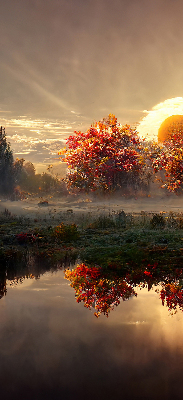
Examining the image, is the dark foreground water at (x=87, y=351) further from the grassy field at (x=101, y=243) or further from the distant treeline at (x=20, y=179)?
the distant treeline at (x=20, y=179)

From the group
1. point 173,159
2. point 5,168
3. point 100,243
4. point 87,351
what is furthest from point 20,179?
point 87,351

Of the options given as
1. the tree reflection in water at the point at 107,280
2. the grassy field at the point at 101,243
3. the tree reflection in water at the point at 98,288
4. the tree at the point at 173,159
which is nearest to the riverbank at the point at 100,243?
the grassy field at the point at 101,243

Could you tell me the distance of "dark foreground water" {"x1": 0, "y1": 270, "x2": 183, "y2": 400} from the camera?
15.9 feet

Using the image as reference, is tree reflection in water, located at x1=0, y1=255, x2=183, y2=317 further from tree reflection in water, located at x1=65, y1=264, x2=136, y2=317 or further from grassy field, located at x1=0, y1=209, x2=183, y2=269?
grassy field, located at x1=0, y1=209, x2=183, y2=269

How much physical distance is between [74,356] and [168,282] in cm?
524

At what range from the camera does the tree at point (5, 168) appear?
45125 millimetres

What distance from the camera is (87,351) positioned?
225 inches

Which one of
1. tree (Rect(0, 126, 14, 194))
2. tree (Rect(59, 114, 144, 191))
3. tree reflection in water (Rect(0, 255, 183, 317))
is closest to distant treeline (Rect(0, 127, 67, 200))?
tree (Rect(0, 126, 14, 194))

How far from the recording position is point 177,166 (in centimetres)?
2189

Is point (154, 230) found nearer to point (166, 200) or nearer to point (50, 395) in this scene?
point (50, 395)

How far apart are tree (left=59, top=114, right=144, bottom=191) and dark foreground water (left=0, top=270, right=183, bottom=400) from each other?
58.7 ft

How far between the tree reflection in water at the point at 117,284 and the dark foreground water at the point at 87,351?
365mm

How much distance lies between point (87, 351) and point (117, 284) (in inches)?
162

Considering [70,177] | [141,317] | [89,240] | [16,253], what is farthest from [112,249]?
[70,177]
